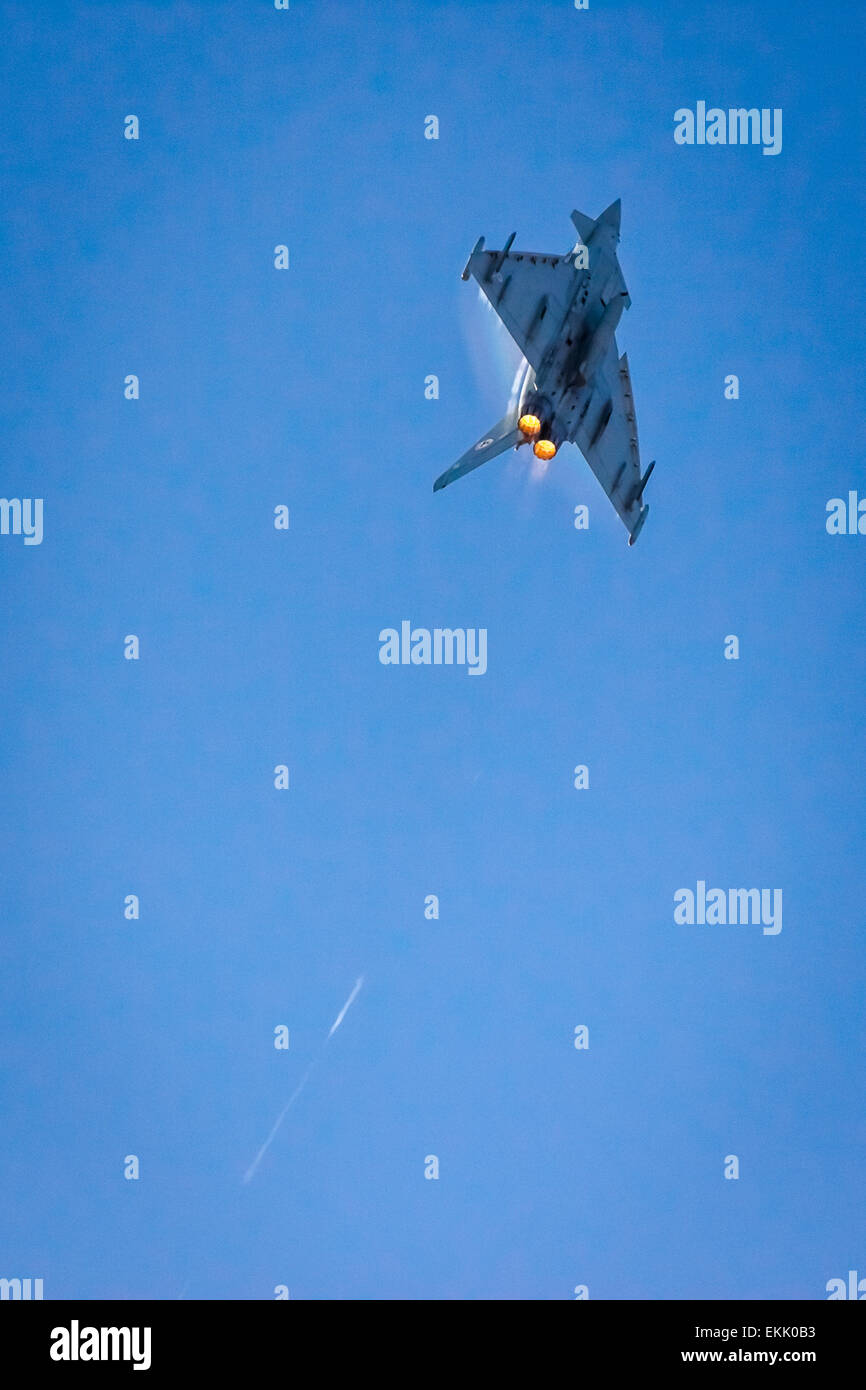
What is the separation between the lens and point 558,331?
21.3 m

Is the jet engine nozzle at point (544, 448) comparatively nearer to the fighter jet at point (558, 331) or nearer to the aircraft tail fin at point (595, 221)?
the fighter jet at point (558, 331)

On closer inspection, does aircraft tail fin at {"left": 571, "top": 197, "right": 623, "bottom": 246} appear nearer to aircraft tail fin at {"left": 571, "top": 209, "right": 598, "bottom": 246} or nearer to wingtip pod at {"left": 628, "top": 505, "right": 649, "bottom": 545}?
aircraft tail fin at {"left": 571, "top": 209, "right": 598, "bottom": 246}

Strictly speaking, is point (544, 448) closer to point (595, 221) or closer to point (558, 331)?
point (558, 331)

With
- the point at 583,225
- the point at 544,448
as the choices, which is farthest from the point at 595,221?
the point at 544,448

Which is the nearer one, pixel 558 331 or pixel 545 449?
pixel 545 449

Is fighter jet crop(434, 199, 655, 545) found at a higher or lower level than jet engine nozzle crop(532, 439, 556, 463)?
higher

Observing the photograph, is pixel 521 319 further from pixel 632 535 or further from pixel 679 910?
pixel 679 910

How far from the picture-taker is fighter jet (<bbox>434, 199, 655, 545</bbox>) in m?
20.6

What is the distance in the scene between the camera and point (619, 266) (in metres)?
22.0

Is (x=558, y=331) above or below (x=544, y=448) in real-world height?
above

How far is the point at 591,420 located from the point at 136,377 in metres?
7.77

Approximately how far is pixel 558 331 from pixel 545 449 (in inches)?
82.4

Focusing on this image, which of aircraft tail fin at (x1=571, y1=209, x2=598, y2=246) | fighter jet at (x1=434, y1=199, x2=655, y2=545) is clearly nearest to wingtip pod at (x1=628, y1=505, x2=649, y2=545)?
fighter jet at (x1=434, y1=199, x2=655, y2=545)
